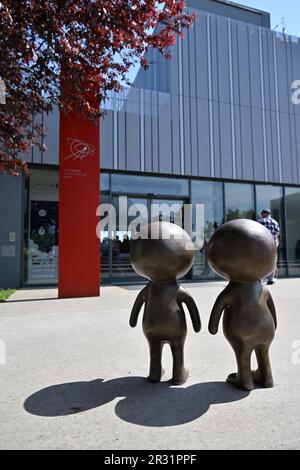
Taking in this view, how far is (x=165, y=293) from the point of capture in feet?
9.48

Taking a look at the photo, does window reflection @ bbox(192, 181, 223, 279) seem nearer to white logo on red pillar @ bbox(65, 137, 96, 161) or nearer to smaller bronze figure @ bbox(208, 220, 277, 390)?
white logo on red pillar @ bbox(65, 137, 96, 161)

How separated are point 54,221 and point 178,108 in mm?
5432

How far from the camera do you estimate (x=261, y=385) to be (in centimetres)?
280

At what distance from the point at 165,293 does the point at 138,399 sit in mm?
807

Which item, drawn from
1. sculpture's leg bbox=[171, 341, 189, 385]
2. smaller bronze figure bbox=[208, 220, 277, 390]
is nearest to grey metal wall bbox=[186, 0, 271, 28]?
smaller bronze figure bbox=[208, 220, 277, 390]

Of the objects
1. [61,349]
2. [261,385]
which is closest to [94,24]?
[61,349]

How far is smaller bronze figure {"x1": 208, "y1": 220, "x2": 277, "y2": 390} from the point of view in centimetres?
267

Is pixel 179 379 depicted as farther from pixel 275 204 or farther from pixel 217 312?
pixel 275 204

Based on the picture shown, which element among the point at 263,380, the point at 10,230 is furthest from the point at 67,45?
the point at 10,230

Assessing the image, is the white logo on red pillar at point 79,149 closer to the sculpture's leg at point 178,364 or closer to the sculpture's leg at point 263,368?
the sculpture's leg at point 178,364

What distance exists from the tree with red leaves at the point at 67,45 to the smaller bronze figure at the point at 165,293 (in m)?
3.10

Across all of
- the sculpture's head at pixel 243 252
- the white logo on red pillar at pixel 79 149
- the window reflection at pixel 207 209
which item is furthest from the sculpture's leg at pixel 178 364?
the window reflection at pixel 207 209

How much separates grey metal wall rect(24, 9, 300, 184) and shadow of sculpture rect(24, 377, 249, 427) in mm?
8580

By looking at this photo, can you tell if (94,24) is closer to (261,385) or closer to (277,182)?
(261,385)
